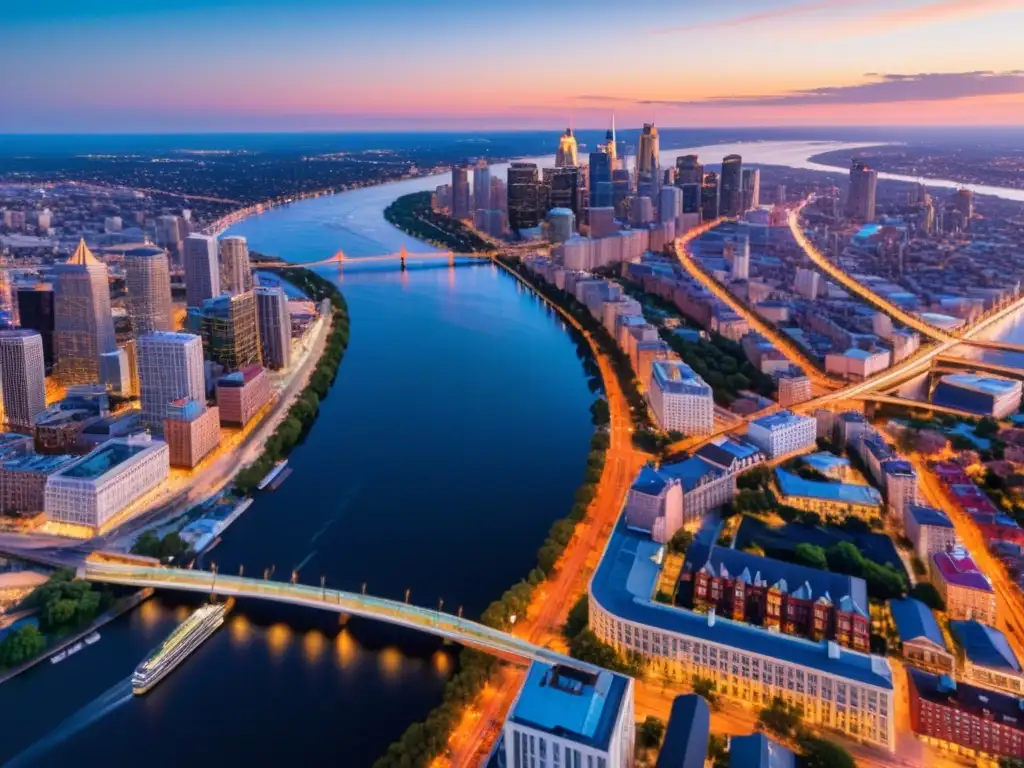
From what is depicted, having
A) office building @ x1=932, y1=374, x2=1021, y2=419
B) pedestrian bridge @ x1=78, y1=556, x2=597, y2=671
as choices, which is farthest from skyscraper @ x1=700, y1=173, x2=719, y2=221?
pedestrian bridge @ x1=78, y1=556, x2=597, y2=671

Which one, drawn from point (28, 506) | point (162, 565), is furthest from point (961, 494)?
point (28, 506)

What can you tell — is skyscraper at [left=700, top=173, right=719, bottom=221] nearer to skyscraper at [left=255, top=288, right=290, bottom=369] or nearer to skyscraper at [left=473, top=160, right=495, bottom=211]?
skyscraper at [left=473, top=160, right=495, bottom=211]

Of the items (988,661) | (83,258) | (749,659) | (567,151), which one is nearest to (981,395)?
(988,661)

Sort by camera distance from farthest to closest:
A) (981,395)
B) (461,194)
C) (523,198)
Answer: (461,194), (523,198), (981,395)

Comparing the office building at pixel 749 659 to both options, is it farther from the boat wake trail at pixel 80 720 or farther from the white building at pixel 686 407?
the white building at pixel 686 407

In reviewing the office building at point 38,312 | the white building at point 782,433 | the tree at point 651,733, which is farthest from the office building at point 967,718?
the office building at point 38,312

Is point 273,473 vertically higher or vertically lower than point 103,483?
lower

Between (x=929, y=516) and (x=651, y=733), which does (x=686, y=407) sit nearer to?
A: (x=929, y=516)
